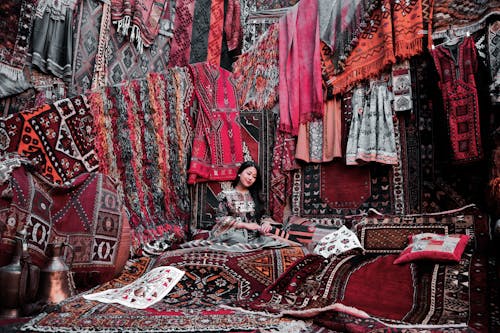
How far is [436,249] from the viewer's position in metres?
2.74

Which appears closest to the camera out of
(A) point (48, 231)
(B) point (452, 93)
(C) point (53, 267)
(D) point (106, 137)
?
(C) point (53, 267)

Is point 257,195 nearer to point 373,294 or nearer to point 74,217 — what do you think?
point 74,217

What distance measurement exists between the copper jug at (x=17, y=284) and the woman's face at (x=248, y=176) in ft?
8.37

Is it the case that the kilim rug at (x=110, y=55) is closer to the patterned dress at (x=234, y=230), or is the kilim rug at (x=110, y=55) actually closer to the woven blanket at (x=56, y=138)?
the woven blanket at (x=56, y=138)

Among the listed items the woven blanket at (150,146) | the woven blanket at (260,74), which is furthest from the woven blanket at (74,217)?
the woven blanket at (260,74)

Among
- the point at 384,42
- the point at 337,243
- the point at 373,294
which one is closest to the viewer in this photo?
the point at 373,294

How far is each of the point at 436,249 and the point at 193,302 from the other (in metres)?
1.51

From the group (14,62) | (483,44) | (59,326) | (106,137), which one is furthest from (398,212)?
(14,62)

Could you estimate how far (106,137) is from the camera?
4113mm

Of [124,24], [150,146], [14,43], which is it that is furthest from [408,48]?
[14,43]

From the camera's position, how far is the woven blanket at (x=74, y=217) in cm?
266

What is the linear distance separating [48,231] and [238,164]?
2.39m

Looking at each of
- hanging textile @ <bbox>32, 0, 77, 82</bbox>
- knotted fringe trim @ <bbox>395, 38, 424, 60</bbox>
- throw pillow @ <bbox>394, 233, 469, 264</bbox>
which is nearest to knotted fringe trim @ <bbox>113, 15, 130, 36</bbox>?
hanging textile @ <bbox>32, 0, 77, 82</bbox>

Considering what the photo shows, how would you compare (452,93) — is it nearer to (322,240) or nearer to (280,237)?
(322,240)
